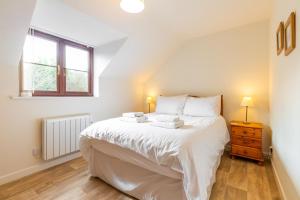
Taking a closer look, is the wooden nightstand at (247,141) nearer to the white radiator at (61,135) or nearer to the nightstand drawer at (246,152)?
the nightstand drawer at (246,152)

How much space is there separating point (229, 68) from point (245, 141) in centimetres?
133

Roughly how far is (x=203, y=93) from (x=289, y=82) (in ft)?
6.10

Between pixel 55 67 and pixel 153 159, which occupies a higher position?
pixel 55 67

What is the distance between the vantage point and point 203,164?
55.2 inches

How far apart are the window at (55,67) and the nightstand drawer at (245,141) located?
2659mm

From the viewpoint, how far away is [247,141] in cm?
246

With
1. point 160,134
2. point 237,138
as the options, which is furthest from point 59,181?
point 237,138

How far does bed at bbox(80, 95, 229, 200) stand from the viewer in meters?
1.27

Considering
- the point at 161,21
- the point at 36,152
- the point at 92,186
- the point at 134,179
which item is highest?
the point at 161,21

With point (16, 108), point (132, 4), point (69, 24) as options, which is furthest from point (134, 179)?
point (69, 24)

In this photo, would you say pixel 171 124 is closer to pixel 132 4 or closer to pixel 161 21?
pixel 132 4

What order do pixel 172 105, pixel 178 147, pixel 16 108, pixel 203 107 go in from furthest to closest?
pixel 172 105, pixel 203 107, pixel 16 108, pixel 178 147

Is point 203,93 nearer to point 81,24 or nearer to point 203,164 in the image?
point 203,164

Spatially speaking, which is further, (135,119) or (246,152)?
(246,152)
